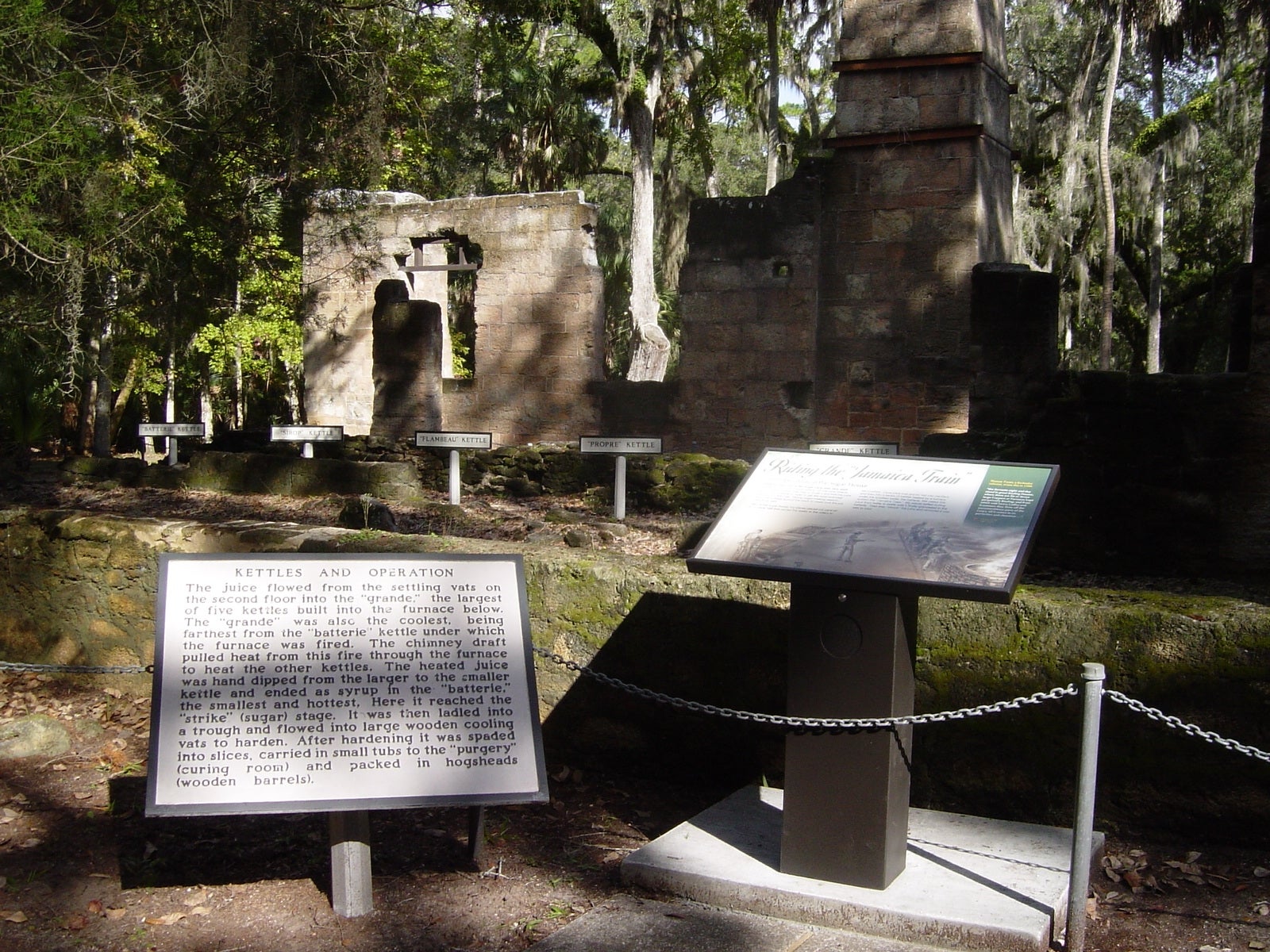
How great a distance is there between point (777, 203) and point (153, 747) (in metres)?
10.1

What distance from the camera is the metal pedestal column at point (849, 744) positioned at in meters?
3.46

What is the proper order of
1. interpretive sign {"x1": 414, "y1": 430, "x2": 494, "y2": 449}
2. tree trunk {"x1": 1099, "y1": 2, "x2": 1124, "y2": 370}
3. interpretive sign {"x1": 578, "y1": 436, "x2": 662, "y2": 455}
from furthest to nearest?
tree trunk {"x1": 1099, "y1": 2, "x2": 1124, "y2": 370} → interpretive sign {"x1": 414, "y1": 430, "x2": 494, "y2": 449} → interpretive sign {"x1": 578, "y1": 436, "x2": 662, "y2": 455}

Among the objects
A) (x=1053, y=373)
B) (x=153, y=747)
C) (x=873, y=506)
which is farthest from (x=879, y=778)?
(x=1053, y=373)

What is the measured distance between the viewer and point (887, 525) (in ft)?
11.5

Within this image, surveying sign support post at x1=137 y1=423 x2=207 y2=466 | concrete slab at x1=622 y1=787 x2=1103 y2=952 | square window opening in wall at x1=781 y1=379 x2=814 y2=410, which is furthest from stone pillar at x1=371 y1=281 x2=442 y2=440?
concrete slab at x1=622 y1=787 x2=1103 y2=952

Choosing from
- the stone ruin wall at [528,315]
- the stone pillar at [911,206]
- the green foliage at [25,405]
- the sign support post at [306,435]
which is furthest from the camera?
the stone ruin wall at [528,315]

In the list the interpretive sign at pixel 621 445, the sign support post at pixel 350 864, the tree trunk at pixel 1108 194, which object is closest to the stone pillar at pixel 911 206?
the interpretive sign at pixel 621 445

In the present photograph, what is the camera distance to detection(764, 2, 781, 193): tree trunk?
62.8 ft

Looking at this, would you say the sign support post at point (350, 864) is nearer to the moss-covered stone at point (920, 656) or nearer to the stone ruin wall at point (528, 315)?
the moss-covered stone at point (920, 656)

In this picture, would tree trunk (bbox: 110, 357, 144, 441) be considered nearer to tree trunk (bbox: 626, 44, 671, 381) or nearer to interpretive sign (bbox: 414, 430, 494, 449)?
tree trunk (bbox: 626, 44, 671, 381)

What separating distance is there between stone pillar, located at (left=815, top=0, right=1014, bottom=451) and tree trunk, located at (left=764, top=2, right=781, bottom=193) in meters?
7.00

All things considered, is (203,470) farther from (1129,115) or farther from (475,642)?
(1129,115)

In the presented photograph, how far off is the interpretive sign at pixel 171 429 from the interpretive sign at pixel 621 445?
5.32 m

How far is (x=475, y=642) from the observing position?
3.56m
